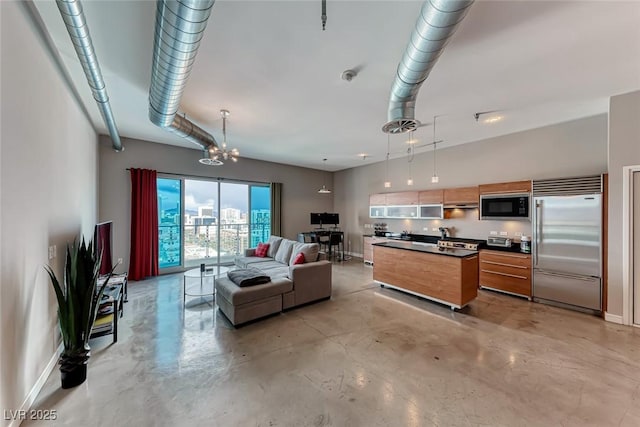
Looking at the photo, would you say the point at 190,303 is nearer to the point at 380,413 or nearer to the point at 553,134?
the point at 380,413

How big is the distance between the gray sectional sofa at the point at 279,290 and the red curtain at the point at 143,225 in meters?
2.41

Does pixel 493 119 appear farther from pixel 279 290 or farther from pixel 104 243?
pixel 104 243

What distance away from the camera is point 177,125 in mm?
3432

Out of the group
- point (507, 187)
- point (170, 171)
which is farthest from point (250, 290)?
point (507, 187)

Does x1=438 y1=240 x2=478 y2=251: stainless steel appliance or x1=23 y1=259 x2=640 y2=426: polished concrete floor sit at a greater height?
x1=438 y1=240 x2=478 y2=251: stainless steel appliance

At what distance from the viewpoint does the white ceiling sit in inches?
72.7

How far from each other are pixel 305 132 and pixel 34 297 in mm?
4096

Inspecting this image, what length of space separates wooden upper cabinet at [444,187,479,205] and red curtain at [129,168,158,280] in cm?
664

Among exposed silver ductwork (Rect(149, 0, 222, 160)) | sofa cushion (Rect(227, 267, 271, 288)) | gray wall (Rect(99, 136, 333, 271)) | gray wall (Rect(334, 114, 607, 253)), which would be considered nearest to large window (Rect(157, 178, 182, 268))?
gray wall (Rect(99, 136, 333, 271))

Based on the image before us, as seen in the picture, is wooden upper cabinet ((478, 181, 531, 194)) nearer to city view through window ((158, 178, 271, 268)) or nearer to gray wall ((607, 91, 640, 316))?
gray wall ((607, 91, 640, 316))

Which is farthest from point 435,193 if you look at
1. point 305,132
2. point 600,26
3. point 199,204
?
point 199,204

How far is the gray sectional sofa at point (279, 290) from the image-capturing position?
3.16 metres

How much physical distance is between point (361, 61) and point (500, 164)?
4.16 meters

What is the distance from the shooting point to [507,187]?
4.39m
